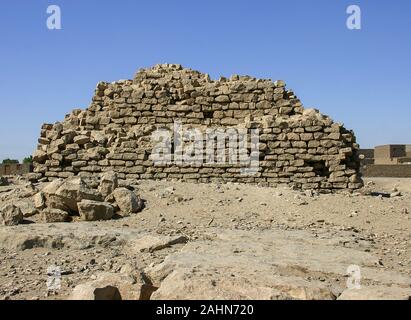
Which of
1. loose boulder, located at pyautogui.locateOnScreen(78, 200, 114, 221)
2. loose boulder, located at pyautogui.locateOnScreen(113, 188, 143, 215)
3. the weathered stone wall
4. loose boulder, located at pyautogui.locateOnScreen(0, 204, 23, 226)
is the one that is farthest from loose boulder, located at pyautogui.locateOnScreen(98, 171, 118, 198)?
the weathered stone wall

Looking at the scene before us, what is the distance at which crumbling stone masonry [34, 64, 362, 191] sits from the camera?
1130 centimetres

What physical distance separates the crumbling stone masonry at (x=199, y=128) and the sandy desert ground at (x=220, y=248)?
1.00 m

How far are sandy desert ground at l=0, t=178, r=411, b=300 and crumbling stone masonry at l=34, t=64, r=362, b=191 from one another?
998 mm

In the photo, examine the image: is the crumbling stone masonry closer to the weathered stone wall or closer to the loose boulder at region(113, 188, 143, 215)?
the loose boulder at region(113, 188, 143, 215)

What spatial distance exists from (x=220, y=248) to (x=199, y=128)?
6.40 metres

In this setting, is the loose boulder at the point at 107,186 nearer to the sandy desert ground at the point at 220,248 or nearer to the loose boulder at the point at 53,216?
the sandy desert ground at the point at 220,248

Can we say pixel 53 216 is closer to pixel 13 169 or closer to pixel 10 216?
pixel 10 216

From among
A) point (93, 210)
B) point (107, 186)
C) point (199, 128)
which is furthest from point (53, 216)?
point (199, 128)

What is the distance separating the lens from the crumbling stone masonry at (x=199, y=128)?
1130 centimetres

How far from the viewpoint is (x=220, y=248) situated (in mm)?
Answer: 5715

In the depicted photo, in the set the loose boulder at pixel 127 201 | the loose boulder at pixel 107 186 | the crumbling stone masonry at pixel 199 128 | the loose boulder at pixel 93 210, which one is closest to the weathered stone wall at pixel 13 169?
the crumbling stone masonry at pixel 199 128
